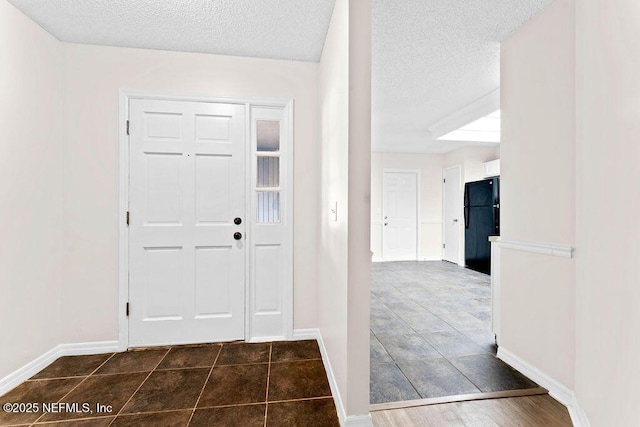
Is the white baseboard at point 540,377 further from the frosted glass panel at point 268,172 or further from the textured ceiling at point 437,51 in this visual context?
the textured ceiling at point 437,51

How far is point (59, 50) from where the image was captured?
2268mm

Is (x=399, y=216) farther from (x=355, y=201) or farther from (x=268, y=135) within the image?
(x=355, y=201)

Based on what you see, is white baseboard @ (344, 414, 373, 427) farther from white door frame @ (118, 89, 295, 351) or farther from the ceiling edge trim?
the ceiling edge trim

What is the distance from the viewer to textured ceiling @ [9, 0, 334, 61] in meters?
1.89

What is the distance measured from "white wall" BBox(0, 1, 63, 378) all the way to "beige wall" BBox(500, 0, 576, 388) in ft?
11.3

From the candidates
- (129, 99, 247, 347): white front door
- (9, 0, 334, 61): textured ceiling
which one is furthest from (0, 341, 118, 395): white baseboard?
(9, 0, 334, 61): textured ceiling

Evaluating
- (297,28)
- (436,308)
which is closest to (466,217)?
(436,308)

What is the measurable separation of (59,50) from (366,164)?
2630 mm

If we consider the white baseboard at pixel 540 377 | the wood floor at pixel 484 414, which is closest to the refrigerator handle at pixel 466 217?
the white baseboard at pixel 540 377

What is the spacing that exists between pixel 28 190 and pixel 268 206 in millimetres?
1676

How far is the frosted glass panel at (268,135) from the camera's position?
2604 mm

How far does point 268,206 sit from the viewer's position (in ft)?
8.55

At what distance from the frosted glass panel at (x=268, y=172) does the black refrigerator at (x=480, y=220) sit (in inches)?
159

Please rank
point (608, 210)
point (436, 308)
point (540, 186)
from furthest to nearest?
1. point (436, 308)
2. point (540, 186)
3. point (608, 210)
